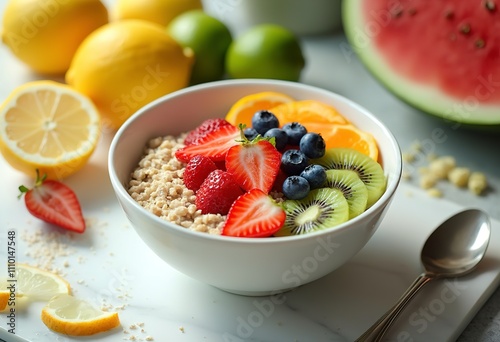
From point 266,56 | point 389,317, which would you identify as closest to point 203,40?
point 266,56

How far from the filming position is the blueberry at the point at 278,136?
4.13 feet

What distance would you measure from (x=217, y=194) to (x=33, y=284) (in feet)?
Answer: 1.24

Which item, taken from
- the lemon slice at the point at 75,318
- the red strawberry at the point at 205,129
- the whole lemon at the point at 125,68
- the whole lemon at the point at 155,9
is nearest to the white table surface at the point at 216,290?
the lemon slice at the point at 75,318

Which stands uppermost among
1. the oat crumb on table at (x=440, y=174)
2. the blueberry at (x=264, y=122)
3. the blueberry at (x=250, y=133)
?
the blueberry at (x=264, y=122)

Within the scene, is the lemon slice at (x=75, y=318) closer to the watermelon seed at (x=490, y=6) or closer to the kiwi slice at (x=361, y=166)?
the kiwi slice at (x=361, y=166)

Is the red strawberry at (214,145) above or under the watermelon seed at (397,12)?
under

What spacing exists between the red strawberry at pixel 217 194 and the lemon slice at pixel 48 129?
439 millimetres

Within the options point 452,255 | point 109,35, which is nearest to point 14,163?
point 109,35

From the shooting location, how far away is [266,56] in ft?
5.73

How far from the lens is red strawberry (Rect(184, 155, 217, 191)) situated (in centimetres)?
121

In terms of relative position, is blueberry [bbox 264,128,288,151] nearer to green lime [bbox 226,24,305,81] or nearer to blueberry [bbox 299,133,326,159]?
blueberry [bbox 299,133,326,159]

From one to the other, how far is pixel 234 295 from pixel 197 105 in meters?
0.44

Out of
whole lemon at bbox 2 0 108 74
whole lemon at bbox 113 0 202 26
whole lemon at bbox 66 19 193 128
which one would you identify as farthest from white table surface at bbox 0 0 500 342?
whole lemon at bbox 113 0 202 26

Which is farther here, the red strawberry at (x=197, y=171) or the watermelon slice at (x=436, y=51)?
the watermelon slice at (x=436, y=51)
